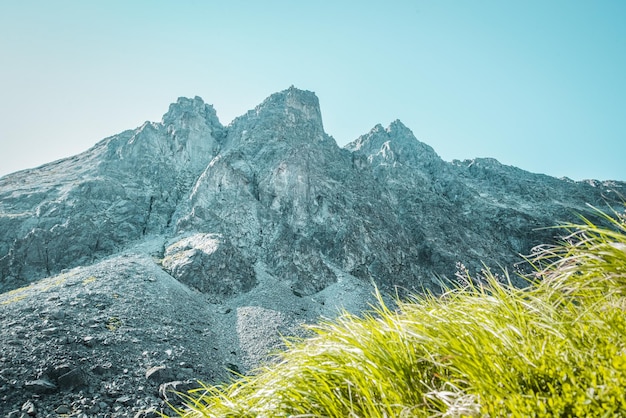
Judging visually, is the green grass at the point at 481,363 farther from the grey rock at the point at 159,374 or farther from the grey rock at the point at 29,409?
the grey rock at the point at 159,374

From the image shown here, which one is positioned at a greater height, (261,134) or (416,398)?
(261,134)

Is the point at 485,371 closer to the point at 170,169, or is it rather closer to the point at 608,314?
the point at 608,314

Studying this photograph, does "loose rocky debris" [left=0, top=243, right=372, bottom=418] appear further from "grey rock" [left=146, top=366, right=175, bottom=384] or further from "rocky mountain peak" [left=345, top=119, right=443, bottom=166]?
"rocky mountain peak" [left=345, top=119, right=443, bottom=166]

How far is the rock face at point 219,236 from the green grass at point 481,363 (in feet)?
63.2

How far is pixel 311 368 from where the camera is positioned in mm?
2381

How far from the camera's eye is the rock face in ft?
80.9

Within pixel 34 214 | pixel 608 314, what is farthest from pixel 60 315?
pixel 34 214

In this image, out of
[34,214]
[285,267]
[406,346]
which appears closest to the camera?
[406,346]

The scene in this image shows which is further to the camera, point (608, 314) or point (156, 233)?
point (156, 233)

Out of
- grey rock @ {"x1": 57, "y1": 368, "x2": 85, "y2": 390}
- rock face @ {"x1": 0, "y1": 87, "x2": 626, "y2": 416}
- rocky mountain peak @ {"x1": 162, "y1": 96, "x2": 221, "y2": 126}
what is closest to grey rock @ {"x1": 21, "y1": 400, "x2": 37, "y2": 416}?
rock face @ {"x1": 0, "y1": 87, "x2": 626, "y2": 416}

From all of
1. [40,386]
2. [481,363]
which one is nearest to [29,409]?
[40,386]

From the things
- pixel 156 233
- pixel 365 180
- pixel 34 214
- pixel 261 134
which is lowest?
pixel 156 233

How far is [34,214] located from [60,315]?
161ft

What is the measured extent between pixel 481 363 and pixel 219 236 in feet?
175
